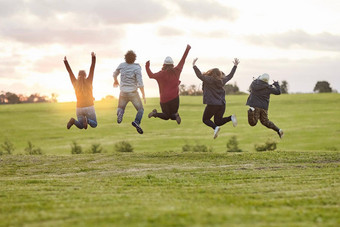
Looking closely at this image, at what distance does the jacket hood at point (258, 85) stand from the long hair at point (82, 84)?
5.97m

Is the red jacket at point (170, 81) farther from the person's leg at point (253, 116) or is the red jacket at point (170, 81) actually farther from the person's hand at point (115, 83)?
the person's leg at point (253, 116)

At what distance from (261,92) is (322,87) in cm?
8340

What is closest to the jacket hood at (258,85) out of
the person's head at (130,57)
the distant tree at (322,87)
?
the person's head at (130,57)

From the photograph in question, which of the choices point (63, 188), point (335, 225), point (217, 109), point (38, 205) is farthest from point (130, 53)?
point (335, 225)

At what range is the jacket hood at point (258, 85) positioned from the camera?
19625mm

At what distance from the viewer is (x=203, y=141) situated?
7681cm

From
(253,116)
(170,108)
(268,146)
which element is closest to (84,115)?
(170,108)

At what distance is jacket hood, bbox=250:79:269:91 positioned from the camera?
19.6 meters

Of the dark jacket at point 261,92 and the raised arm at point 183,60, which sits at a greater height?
the raised arm at point 183,60

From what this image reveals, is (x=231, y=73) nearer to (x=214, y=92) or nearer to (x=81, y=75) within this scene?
Answer: (x=214, y=92)

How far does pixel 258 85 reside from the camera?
1970cm

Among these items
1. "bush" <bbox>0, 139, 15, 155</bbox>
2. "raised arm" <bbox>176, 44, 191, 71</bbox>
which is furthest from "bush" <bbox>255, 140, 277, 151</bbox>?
"raised arm" <bbox>176, 44, 191, 71</bbox>

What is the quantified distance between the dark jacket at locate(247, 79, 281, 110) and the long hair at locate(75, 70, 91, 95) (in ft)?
19.7

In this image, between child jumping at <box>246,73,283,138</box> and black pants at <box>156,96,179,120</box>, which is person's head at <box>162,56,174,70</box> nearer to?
black pants at <box>156,96,179,120</box>
